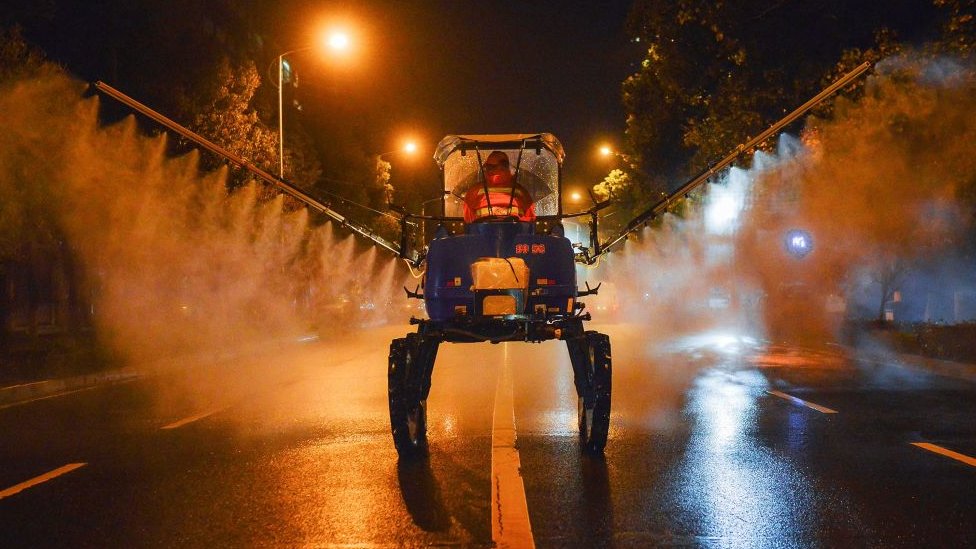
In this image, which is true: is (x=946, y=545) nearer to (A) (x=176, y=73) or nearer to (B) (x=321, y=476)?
→ (B) (x=321, y=476)

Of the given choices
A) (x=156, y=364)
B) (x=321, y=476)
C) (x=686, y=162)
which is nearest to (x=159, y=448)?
(x=321, y=476)

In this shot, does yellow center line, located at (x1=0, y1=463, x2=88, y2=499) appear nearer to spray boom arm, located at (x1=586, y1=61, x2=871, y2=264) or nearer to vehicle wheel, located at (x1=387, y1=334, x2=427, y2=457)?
vehicle wheel, located at (x1=387, y1=334, x2=427, y2=457)

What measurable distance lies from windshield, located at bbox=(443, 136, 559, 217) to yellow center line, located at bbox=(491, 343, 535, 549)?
2336 millimetres

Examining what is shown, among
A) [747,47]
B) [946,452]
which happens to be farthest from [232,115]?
[946,452]

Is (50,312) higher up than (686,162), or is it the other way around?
(686,162)

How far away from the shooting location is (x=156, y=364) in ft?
68.5

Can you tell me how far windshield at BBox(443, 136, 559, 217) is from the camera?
32.7 feet

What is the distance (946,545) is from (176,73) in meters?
22.6

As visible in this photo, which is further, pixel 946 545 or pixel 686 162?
pixel 686 162

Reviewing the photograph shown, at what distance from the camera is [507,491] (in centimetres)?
712

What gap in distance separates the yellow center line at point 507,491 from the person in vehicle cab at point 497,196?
2.15 meters

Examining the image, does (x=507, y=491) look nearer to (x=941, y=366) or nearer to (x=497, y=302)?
Result: (x=497, y=302)

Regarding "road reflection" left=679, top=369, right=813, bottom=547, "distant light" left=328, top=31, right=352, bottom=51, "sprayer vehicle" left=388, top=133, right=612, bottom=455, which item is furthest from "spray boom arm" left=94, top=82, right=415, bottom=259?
"distant light" left=328, top=31, right=352, bottom=51

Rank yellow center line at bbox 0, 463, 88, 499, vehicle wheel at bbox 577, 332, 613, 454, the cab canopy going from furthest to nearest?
1. the cab canopy
2. vehicle wheel at bbox 577, 332, 613, 454
3. yellow center line at bbox 0, 463, 88, 499
